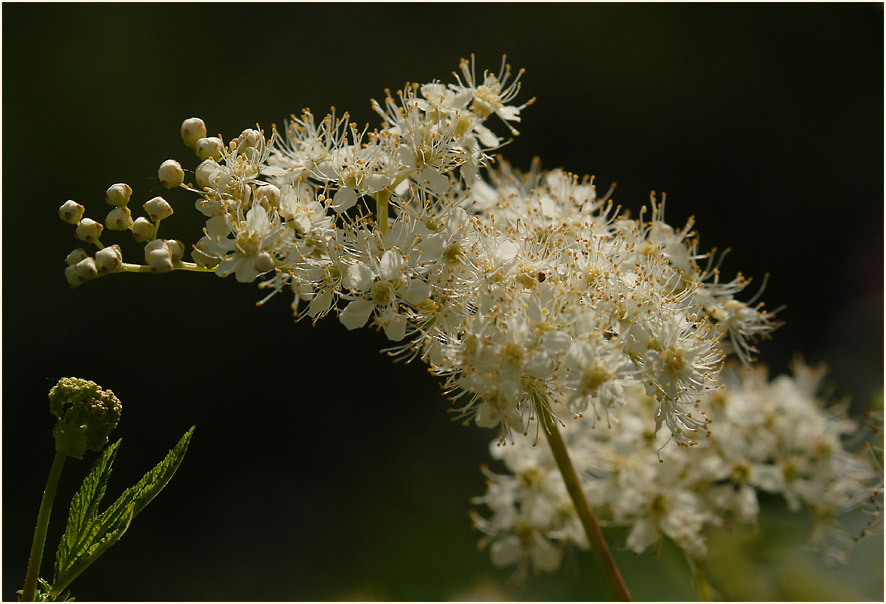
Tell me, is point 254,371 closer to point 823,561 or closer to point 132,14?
point 132,14

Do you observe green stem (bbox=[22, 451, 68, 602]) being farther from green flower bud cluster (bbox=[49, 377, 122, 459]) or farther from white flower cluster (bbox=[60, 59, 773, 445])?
white flower cluster (bbox=[60, 59, 773, 445])

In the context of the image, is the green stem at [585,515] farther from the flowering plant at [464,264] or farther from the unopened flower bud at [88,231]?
the unopened flower bud at [88,231]

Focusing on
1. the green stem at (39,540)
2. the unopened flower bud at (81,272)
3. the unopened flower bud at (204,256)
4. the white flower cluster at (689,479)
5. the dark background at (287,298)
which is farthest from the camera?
the dark background at (287,298)

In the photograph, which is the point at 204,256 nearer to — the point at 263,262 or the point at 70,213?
the point at 263,262

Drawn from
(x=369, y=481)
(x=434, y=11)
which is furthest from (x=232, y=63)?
(x=369, y=481)

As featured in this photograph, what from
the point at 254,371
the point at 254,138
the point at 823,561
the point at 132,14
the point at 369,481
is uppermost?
the point at 132,14

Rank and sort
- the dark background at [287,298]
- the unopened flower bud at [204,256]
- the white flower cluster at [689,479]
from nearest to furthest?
the unopened flower bud at [204,256] → the white flower cluster at [689,479] → the dark background at [287,298]

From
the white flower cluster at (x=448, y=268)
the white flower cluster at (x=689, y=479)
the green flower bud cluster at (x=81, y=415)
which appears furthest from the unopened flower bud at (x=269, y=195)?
the white flower cluster at (x=689, y=479)
